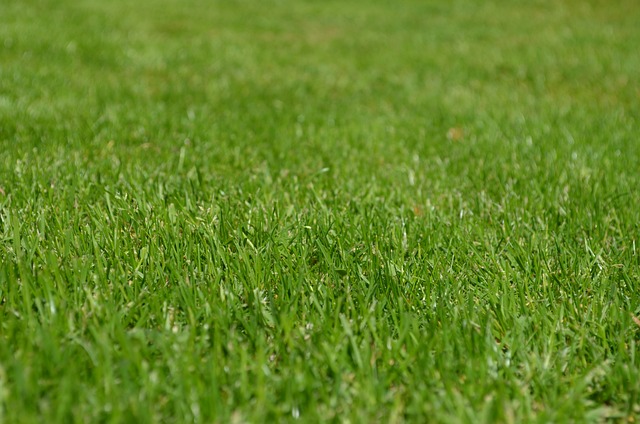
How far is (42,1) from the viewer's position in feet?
33.4

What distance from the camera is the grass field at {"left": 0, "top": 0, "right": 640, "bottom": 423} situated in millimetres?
1558

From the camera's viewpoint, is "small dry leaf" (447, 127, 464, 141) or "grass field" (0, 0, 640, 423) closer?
"grass field" (0, 0, 640, 423)

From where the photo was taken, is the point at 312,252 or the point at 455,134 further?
the point at 455,134

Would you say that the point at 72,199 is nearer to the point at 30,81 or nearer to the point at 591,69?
the point at 30,81

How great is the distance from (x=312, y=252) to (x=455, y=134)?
2321 millimetres

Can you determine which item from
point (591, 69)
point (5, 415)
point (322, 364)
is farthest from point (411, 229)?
point (591, 69)

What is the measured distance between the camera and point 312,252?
2352 millimetres

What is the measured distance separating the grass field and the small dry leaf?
0.07ft

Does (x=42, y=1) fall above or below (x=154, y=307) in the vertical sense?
above

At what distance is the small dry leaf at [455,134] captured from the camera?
4238 mm

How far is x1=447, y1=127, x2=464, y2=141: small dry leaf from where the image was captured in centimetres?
424

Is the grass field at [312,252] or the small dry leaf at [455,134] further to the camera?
the small dry leaf at [455,134]

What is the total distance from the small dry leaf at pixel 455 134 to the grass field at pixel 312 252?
0.9 inches

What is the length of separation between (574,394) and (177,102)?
4033mm
